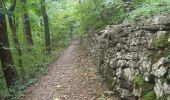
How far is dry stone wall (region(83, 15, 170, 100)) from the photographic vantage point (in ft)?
19.5

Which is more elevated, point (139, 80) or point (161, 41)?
point (161, 41)

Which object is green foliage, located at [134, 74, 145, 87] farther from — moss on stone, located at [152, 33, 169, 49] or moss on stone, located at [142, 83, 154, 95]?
moss on stone, located at [152, 33, 169, 49]

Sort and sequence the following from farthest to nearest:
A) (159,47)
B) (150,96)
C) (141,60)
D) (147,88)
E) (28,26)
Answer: (28,26) → (141,60) → (147,88) → (159,47) → (150,96)

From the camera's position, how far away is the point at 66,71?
44.6 ft

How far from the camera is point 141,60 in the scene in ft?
22.8

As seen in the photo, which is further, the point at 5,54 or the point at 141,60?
the point at 5,54

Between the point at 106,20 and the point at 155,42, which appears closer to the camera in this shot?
the point at 155,42

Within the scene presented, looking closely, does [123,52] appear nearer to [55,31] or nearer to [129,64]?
[129,64]

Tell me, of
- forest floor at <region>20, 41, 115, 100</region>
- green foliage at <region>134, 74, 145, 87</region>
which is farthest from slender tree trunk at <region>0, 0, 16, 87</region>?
green foliage at <region>134, 74, 145, 87</region>

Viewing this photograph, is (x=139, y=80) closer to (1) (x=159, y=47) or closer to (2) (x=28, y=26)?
(1) (x=159, y=47)

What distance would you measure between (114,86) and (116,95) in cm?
35

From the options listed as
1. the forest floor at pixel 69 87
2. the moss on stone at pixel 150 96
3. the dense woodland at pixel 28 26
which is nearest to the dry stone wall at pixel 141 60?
the moss on stone at pixel 150 96

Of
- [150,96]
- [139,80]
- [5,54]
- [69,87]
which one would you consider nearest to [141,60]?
[139,80]

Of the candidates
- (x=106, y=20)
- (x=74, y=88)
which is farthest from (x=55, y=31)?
(x=74, y=88)
